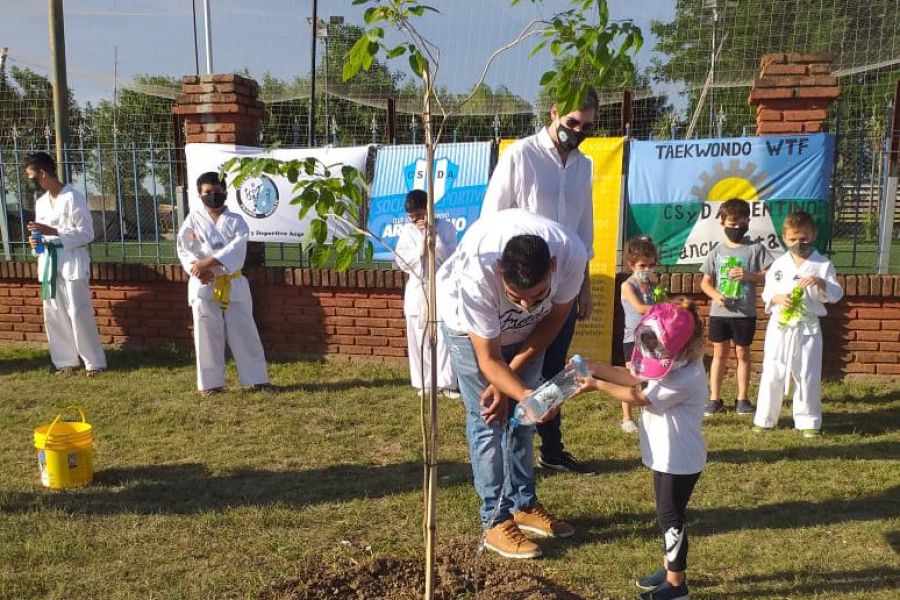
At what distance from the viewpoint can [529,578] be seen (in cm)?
330

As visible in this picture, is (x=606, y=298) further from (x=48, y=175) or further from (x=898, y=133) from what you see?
(x=48, y=175)

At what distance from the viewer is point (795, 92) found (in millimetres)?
6309

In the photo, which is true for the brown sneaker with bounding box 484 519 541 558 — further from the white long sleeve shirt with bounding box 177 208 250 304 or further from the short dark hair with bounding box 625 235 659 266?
the white long sleeve shirt with bounding box 177 208 250 304

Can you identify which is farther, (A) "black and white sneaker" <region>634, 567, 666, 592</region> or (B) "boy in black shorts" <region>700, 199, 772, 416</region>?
(B) "boy in black shorts" <region>700, 199, 772, 416</region>

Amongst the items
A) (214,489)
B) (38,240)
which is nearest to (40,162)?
(38,240)

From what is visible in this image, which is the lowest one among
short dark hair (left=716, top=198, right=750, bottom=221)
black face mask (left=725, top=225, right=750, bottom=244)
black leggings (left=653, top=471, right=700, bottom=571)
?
black leggings (left=653, top=471, right=700, bottom=571)

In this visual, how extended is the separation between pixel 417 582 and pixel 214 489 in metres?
1.73

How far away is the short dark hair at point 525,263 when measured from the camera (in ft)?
8.63

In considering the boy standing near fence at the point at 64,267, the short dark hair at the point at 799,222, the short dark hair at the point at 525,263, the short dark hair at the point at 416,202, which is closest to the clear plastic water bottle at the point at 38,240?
the boy standing near fence at the point at 64,267

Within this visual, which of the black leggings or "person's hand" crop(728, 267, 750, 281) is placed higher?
"person's hand" crop(728, 267, 750, 281)

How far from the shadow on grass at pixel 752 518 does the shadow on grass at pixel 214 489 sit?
1.01m

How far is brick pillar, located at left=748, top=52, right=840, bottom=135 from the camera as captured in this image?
625 centimetres

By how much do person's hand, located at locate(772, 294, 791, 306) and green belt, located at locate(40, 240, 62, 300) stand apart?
6189 mm

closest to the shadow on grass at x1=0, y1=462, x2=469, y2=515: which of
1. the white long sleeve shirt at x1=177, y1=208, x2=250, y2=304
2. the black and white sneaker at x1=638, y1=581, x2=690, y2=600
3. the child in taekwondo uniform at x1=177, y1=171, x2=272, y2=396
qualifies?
the black and white sneaker at x1=638, y1=581, x2=690, y2=600
